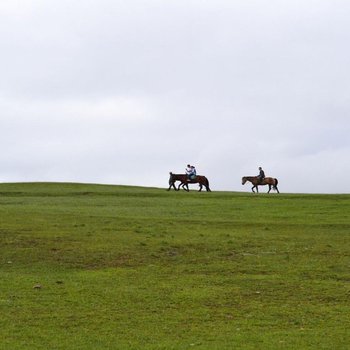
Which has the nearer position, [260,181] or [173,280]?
[173,280]

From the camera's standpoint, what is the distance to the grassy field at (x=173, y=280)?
14.2 metres

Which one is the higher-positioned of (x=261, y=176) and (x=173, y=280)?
(x=261, y=176)

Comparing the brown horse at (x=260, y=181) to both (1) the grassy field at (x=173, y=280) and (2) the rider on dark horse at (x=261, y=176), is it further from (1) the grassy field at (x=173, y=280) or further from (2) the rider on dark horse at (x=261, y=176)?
(1) the grassy field at (x=173, y=280)

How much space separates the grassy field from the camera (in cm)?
1425

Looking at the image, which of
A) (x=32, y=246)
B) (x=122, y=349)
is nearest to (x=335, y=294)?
(x=122, y=349)

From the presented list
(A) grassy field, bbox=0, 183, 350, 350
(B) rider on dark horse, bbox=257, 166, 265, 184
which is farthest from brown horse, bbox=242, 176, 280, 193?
(A) grassy field, bbox=0, 183, 350, 350

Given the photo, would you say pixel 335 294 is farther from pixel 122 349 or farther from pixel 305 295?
pixel 122 349

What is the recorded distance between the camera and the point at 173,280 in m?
20.3

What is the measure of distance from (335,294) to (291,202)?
27548 mm

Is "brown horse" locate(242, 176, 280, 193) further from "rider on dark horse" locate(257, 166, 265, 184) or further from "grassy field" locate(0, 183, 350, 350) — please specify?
Answer: "grassy field" locate(0, 183, 350, 350)

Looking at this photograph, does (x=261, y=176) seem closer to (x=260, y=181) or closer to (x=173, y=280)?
(x=260, y=181)

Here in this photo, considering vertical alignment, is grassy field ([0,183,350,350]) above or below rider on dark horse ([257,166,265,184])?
below

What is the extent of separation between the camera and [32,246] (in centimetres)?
2556

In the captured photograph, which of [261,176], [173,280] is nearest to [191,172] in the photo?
[261,176]
